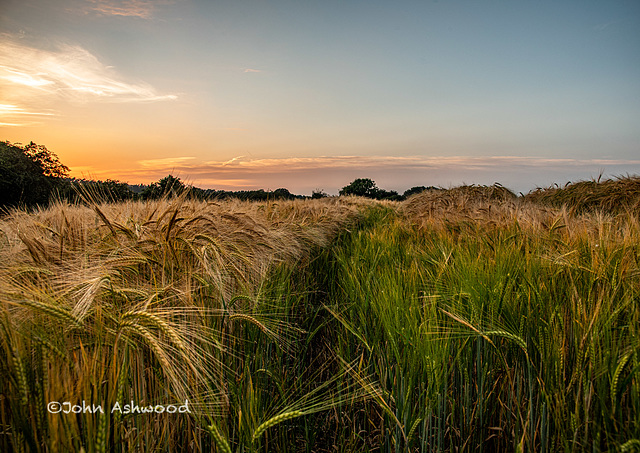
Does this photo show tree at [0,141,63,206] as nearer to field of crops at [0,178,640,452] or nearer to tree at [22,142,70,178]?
tree at [22,142,70,178]

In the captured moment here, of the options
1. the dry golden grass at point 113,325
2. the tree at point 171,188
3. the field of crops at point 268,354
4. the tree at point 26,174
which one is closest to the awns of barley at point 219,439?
the field of crops at point 268,354

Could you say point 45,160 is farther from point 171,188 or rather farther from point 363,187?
point 363,187

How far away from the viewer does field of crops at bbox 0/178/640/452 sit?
85 cm

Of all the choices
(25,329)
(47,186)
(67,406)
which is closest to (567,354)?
(67,406)

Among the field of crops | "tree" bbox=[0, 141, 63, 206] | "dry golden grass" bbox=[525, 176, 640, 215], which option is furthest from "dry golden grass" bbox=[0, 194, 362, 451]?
"tree" bbox=[0, 141, 63, 206]

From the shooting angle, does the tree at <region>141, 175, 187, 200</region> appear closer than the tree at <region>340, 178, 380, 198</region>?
Yes

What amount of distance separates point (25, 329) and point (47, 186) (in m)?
13.8

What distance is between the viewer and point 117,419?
824 millimetres

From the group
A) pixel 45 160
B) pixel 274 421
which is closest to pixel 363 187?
pixel 45 160

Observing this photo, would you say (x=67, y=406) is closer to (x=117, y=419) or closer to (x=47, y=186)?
(x=117, y=419)

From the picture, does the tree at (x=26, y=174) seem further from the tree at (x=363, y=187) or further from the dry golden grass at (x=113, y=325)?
the tree at (x=363, y=187)

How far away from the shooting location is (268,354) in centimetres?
194

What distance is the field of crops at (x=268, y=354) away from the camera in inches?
33.5

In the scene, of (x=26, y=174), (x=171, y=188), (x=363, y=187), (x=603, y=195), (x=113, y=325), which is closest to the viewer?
(x=113, y=325)
